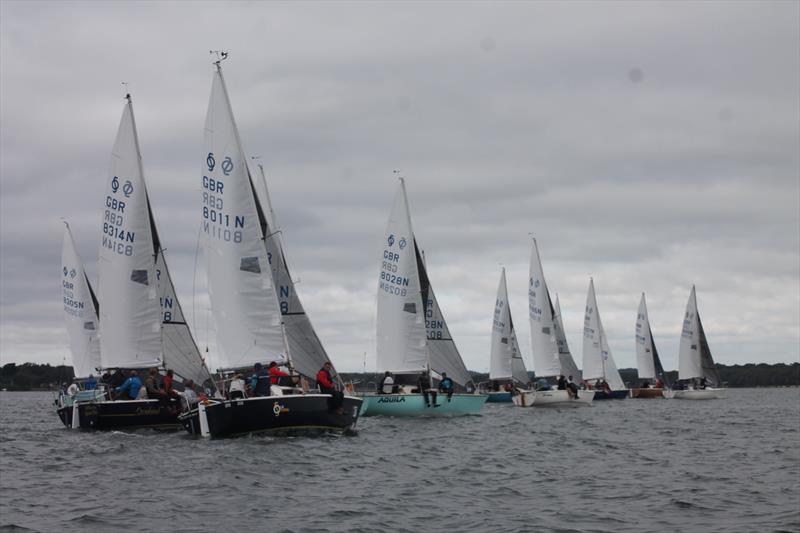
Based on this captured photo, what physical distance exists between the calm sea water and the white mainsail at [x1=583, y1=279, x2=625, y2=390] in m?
48.7

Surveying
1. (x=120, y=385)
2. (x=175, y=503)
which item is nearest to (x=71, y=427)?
(x=120, y=385)

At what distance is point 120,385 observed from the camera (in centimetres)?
3684

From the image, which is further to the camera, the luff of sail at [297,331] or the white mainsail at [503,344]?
the white mainsail at [503,344]

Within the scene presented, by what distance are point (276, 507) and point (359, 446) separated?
10.8 metres

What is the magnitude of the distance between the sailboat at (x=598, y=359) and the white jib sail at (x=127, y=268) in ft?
158

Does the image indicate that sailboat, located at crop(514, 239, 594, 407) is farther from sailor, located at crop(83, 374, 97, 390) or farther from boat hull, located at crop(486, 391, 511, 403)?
sailor, located at crop(83, 374, 97, 390)

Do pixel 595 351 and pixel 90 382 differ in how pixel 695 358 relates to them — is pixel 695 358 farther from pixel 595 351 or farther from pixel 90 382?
pixel 90 382

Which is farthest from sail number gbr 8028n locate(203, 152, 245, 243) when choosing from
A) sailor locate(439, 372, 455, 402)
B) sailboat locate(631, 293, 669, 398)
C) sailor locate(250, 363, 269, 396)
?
sailboat locate(631, 293, 669, 398)

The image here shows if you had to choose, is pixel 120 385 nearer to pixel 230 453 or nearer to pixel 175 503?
pixel 230 453

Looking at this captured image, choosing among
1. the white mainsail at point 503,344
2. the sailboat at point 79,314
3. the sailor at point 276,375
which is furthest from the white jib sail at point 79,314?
the white mainsail at point 503,344

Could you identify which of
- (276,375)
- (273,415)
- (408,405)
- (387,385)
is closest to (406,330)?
(387,385)

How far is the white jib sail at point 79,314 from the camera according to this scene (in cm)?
5278

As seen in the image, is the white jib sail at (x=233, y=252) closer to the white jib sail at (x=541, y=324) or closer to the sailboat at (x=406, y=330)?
the sailboat at (x=406, y=330)

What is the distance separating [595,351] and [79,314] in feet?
144
